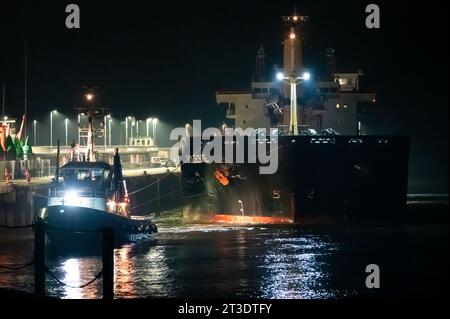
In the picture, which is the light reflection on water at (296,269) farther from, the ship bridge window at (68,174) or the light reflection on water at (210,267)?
the ship bridge window at (68,174)

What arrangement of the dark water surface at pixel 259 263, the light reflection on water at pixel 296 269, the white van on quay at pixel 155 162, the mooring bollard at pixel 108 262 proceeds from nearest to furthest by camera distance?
1. the mooring bollard at pixel 108 262
2. the light reflection on water at pixel 296 269
3. the dark water surface at pixel 259 263
4. the white van on quay at pixel 155 162

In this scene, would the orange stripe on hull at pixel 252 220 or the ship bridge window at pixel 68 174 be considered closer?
the ship bridge window at pixel 68 174

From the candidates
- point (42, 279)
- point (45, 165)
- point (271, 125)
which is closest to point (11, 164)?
point (45, 165)

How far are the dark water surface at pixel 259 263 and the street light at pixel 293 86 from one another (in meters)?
6.31

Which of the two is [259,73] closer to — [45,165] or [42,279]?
[45,165]

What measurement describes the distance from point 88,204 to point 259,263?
7734 mm

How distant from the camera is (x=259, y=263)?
26781 mm

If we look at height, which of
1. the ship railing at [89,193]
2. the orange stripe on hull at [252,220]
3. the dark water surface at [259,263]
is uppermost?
the ship railing at [89,193]

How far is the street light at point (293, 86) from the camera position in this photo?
42.9 meters

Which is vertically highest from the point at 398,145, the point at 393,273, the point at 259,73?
the point at 259,73

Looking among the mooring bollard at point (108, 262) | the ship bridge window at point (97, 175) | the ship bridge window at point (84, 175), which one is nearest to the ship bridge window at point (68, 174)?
the ship bridge window at point (84, 175)

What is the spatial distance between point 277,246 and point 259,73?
19.5m

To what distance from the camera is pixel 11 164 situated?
51469mm

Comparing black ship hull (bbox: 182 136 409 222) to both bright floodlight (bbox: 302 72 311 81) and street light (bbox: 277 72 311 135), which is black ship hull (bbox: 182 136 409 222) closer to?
street light (bbox: 277 72 311 135)
